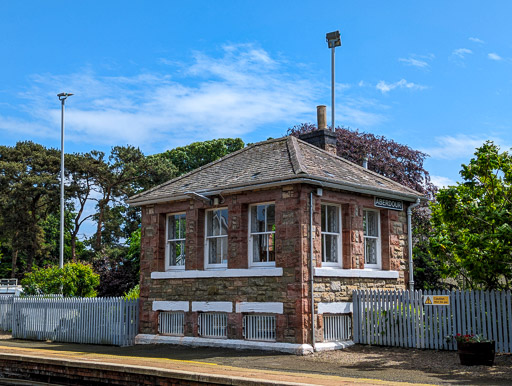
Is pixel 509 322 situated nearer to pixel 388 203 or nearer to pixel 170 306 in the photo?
pixel 388 203

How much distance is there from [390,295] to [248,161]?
18.1 ft

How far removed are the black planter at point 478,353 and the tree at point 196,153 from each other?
44169mm

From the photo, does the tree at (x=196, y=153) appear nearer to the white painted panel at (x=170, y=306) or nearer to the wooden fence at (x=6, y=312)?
the wooden fence at (x=6, y=312)

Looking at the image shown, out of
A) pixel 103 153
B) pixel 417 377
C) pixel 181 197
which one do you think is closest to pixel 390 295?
pixel 417 377

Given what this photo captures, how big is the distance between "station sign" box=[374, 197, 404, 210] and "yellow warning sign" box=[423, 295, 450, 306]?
10.2ft

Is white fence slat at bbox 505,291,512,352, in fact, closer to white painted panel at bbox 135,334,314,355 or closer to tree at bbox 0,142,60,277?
white painted panel at bbox 135,334,314,355

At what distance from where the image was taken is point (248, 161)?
59.4 ft

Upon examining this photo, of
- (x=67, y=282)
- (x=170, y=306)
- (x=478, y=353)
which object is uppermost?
(x=67, y=282)

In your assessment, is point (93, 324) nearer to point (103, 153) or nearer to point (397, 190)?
point (397, 190)

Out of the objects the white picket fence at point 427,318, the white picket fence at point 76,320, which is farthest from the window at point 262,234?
the white picket fence at point 76,320

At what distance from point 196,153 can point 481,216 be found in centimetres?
4402

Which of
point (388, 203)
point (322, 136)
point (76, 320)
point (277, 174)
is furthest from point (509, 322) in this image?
point (76, 320)

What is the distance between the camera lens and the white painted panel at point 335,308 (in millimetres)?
15110

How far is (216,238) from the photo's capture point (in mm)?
17047
